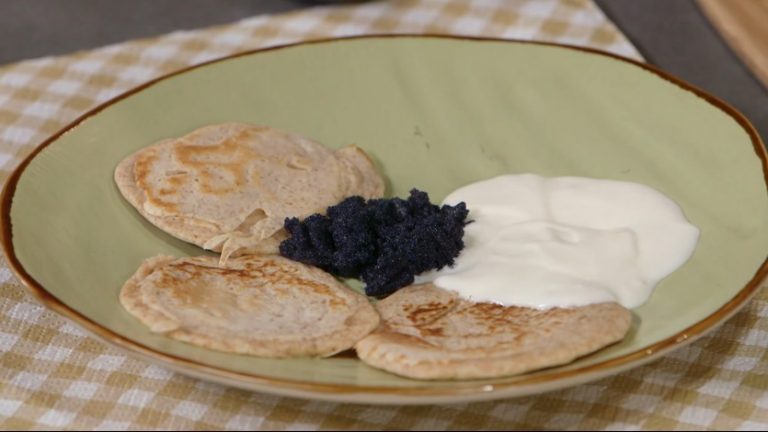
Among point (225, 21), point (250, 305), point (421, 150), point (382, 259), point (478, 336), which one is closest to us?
point (478, 336)

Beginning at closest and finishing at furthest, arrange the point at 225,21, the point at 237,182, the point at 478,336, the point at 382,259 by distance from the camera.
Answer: the point at 478,336, the point at 382,259, the point at 237,182, the point at 225,21

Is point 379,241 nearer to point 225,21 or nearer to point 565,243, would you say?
point 565,243

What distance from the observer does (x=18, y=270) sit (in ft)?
7.82

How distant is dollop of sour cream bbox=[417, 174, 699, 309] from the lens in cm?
246

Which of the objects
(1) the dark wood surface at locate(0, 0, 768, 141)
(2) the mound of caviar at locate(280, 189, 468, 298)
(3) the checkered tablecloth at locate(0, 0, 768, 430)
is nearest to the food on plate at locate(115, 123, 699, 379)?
(2) the mound of caviar at locate(280, 189, 468, 298)

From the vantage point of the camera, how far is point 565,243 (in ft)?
8.54

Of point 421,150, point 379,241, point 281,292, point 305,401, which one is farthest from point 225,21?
point 305,401

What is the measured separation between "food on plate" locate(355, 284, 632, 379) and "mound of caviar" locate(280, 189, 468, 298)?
0.11m

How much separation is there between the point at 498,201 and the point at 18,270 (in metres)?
1.19

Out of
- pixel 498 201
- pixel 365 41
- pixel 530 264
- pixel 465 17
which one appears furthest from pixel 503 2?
pixel 530 264

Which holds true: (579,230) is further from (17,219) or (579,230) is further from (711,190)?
(17,219)

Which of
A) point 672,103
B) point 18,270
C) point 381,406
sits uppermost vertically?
point 672,103

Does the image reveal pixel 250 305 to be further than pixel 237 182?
No

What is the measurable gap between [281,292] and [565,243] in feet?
2.23
